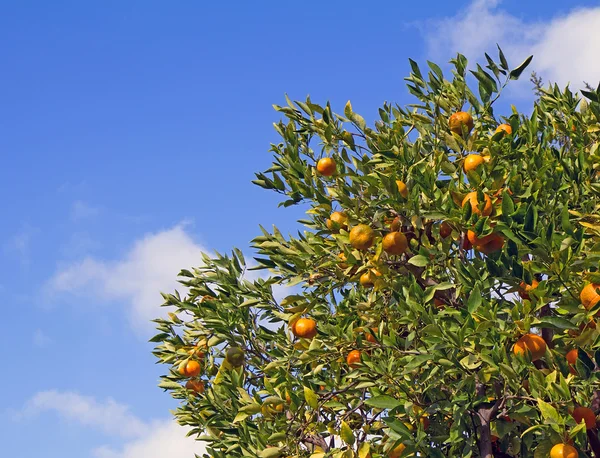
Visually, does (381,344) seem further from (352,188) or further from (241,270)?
(241,270)

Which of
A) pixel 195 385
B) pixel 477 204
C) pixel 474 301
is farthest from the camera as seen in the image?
pixel 195 385

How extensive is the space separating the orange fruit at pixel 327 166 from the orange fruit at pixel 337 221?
439mm

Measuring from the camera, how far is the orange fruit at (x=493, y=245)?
6.44 meters

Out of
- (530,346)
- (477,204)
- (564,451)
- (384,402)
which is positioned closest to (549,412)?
(564,451)

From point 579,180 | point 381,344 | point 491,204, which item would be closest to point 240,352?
point 381,344

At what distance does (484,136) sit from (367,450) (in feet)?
11.8

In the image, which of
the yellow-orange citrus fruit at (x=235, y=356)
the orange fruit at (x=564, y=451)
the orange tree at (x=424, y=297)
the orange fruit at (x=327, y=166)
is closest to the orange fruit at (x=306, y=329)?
the orange tree at (x=424, y=297)

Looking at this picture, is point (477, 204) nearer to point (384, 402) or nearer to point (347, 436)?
point (384, 402)

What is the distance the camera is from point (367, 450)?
6305mm

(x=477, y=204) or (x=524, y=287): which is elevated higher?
(x=477, y=204)

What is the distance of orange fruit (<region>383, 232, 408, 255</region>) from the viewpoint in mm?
6723

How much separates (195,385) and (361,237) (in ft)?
11.1

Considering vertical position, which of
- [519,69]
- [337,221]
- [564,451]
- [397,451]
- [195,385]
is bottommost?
[564,451]

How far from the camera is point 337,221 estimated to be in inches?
→ 285
